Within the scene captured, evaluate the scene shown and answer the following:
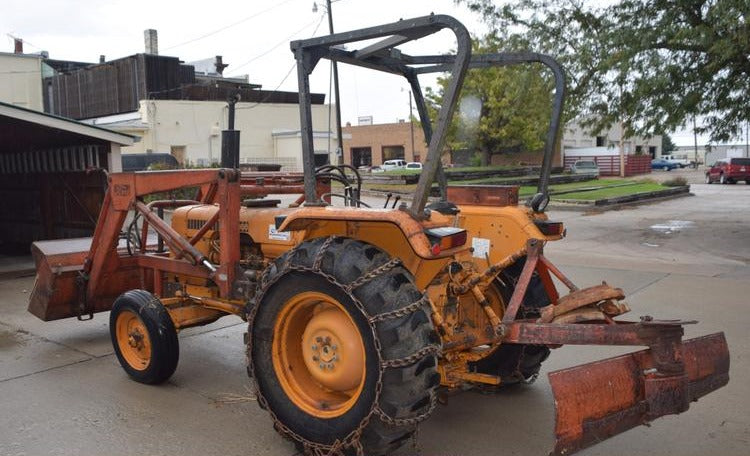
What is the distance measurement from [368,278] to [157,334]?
2294 millimetres

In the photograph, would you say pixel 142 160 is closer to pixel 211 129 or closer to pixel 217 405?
pixel 211 129

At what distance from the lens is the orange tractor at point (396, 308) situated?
331cm

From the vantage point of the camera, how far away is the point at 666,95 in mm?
13320

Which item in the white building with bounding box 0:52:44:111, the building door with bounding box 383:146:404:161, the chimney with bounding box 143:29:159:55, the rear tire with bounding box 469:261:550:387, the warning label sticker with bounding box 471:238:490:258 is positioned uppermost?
the chimney with bounding box 143:29:159:55

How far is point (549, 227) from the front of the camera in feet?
14.6

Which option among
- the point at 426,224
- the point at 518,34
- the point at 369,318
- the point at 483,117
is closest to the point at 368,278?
the point at 369,318

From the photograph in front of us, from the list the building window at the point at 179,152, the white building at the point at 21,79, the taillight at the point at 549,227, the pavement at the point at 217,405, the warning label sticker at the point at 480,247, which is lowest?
the pavement at the point at 217,405

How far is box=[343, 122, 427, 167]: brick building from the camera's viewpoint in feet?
193

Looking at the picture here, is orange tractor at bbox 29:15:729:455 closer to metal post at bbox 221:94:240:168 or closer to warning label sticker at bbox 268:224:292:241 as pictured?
warning label sticker at bbox 268:224:292:241

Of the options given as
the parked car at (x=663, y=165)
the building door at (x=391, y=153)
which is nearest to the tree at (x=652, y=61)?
the building door at (x=391, y=153)

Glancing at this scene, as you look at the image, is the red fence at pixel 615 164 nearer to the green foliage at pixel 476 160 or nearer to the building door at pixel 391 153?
the green foliage at pixel 476 160

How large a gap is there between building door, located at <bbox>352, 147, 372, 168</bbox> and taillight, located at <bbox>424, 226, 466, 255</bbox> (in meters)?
59.3

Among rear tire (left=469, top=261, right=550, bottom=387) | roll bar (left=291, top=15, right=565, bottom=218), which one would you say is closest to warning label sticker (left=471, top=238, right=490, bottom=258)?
rear tire (left=469, top=261, right=550, bottom=387)

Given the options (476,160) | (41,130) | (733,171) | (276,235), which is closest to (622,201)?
(41,130)
